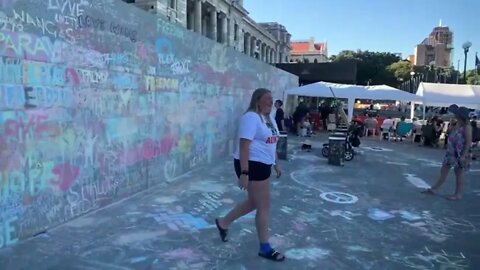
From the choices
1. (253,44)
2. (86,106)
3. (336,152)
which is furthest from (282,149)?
(253,44)

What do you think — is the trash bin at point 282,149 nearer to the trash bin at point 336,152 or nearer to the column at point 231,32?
the trash bin at point 336,152

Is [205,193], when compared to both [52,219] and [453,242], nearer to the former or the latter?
[52,219]

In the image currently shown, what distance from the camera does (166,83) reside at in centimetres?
672

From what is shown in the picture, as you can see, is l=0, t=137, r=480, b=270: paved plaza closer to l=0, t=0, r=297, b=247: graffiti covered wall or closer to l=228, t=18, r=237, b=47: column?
l=0, t=0, r=297, b=247: graffiti covered wall

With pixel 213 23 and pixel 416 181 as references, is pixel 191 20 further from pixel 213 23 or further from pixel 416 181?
pixel 416 181

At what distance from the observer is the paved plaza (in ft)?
12.3

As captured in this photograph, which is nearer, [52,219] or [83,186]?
[52,219]

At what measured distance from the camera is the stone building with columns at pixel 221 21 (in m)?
32.9

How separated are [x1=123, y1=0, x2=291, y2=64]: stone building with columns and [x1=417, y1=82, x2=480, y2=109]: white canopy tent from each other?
13.9m

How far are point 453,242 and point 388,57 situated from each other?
8039 centimetres

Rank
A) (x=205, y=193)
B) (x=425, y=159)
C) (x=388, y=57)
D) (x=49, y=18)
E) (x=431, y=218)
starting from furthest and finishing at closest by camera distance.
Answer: (x=388, y=57), (x=425, y=159), (x=205, y=193), (x=431, y=218), (x=49, y=18)

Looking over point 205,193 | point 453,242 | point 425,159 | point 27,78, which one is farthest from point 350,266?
point 425,159

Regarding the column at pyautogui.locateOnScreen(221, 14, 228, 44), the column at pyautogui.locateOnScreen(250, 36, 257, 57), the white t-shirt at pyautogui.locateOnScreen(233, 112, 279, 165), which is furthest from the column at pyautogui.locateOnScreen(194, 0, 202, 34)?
the white t-shirt at pyautogui.locateOnScreen(233, 112, 279, 165)

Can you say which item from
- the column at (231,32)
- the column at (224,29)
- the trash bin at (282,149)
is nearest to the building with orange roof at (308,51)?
the column at (231,32)
